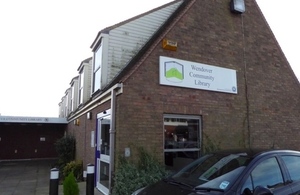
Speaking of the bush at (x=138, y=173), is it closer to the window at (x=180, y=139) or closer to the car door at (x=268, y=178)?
the window at (x=180, y=139)

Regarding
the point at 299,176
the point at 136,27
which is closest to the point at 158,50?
the point at 136,27

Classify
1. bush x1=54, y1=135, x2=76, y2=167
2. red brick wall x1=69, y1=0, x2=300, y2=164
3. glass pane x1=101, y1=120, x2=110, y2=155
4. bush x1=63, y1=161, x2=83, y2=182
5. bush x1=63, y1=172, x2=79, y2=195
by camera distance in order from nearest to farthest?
bush x1=63, y1=172, x2=79, y2=195, red brick wall x1=69, y1=0, x2=300, y2=164, glass pane x1=101, y1=120, x2=110, y2=155, bush x1=63, y1=161, x2=83, y2=182, bush x1=54, y1=135, x2=76, y2=167

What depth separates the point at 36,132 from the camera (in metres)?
21.6

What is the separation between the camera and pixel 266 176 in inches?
151

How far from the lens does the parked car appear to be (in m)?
3.55

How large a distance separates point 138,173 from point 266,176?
124 inches

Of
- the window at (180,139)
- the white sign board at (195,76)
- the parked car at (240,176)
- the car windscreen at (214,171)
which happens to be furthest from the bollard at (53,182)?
the white sign board at (195,76)

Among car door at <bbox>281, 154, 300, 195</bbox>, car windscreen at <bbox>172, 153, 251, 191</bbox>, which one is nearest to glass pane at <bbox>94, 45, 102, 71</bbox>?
car windscreen at <bbox>172, 153, 251, 191</bbox>

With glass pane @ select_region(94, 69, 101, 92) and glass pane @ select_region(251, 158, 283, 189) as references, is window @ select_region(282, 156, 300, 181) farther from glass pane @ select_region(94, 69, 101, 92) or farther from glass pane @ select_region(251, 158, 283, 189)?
glass pane @ select_region(94, 69, 101, 92)

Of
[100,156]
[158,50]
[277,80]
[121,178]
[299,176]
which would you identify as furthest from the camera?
[277,80]

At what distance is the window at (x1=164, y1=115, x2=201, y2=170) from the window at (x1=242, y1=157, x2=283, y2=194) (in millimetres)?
3580

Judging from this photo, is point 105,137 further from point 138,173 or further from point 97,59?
point 97,59

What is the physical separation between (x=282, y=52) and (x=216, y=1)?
343 centimetres

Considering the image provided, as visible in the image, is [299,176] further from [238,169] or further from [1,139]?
[1,139]
